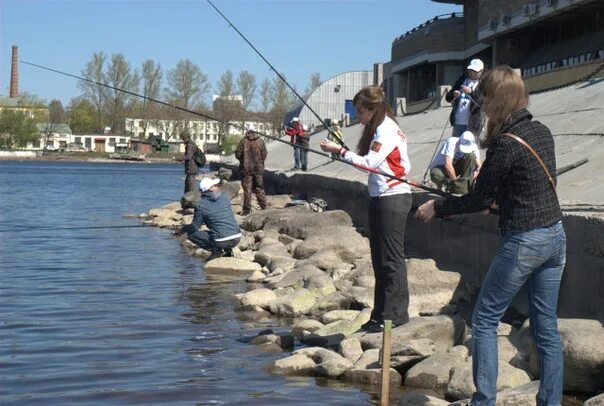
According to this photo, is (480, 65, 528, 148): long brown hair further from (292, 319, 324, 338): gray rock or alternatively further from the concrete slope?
the concrete slope

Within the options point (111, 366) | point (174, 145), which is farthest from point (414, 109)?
point (174, 145)

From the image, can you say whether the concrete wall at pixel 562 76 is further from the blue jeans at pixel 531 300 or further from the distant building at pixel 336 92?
the distant building at pixel 336 92

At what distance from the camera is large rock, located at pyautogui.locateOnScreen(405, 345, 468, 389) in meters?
6.66

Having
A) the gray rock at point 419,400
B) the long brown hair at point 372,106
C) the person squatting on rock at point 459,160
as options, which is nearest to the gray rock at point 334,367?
the gray rock at point 419,400

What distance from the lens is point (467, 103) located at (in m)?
11.6

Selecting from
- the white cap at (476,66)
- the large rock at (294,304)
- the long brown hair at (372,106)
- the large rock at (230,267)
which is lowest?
the large rock at (230,267)

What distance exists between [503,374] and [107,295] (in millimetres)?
5918

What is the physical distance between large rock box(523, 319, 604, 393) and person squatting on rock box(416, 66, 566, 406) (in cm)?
93

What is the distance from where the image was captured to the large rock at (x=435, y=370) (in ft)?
21.9

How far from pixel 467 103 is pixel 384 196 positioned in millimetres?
4588

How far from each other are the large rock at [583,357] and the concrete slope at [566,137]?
301 centimetres

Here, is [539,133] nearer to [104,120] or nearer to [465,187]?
[465,187]

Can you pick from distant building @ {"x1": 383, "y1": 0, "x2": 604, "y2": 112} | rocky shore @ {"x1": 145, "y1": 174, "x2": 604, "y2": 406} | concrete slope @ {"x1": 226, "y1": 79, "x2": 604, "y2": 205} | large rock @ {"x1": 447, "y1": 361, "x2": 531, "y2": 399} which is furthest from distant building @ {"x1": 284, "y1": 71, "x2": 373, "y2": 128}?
large rock @ {"x1": 447, "y1": 361, "x2": 531, "y2": 399}

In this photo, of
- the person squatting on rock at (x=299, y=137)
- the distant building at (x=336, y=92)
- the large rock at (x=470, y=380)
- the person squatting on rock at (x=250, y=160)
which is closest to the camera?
the large rock at (x=470, y=380)
